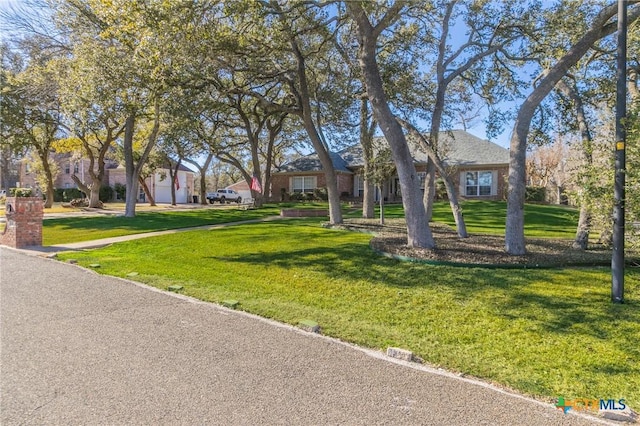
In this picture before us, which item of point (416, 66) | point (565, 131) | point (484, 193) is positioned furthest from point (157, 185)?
point (565, 131)

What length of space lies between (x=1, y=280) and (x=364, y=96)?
377 inches

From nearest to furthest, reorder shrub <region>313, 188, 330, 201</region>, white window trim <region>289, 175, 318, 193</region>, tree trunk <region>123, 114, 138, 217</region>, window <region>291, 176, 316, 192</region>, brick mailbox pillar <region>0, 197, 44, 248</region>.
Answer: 1. brick mailbox pillar <region>0, 197, 44, 248</region>
2. tree trunk <region>123, 114, 138, 217</region>
3. shrub <region>313, 188, 330, 201</region>
4. white window trim <region>289, 175, 318, 193</region>
5. window <region>291, 176, 316, 192</region>

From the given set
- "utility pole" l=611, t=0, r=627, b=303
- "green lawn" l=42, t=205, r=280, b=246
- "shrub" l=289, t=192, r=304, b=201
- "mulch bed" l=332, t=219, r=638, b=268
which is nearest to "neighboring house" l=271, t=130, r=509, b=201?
"shrub" l=289, t=192, r=304, b=201

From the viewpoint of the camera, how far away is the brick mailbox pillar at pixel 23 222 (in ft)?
37.0

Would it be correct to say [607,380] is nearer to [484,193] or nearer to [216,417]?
[216,417]

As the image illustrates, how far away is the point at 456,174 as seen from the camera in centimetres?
2505

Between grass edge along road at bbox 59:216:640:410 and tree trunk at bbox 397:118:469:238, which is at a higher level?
tree trunk at bbox 397:118:469:238

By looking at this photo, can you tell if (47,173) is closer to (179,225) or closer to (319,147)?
(179,225)

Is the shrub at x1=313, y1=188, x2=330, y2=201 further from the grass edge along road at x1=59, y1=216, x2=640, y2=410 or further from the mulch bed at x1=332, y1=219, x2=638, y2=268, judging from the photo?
the grass edge along road at x1=59, y1=216, x2=640, y2=410

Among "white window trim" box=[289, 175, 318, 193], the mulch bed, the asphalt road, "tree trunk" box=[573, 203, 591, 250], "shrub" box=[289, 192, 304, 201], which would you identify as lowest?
the asphalt road

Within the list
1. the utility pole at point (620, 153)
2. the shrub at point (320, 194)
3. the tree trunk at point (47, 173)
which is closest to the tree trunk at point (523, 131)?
the utility pole at point (620, 153)

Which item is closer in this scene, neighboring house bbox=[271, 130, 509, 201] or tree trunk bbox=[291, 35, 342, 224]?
tree trunk bbox=[291, 35, 342, 224]

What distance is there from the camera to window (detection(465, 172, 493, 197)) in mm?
29062

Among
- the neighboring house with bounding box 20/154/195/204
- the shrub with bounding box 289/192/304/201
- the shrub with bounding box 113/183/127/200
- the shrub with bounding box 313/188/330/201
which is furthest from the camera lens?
the neighboring house with bounding box 20/154/195/204
